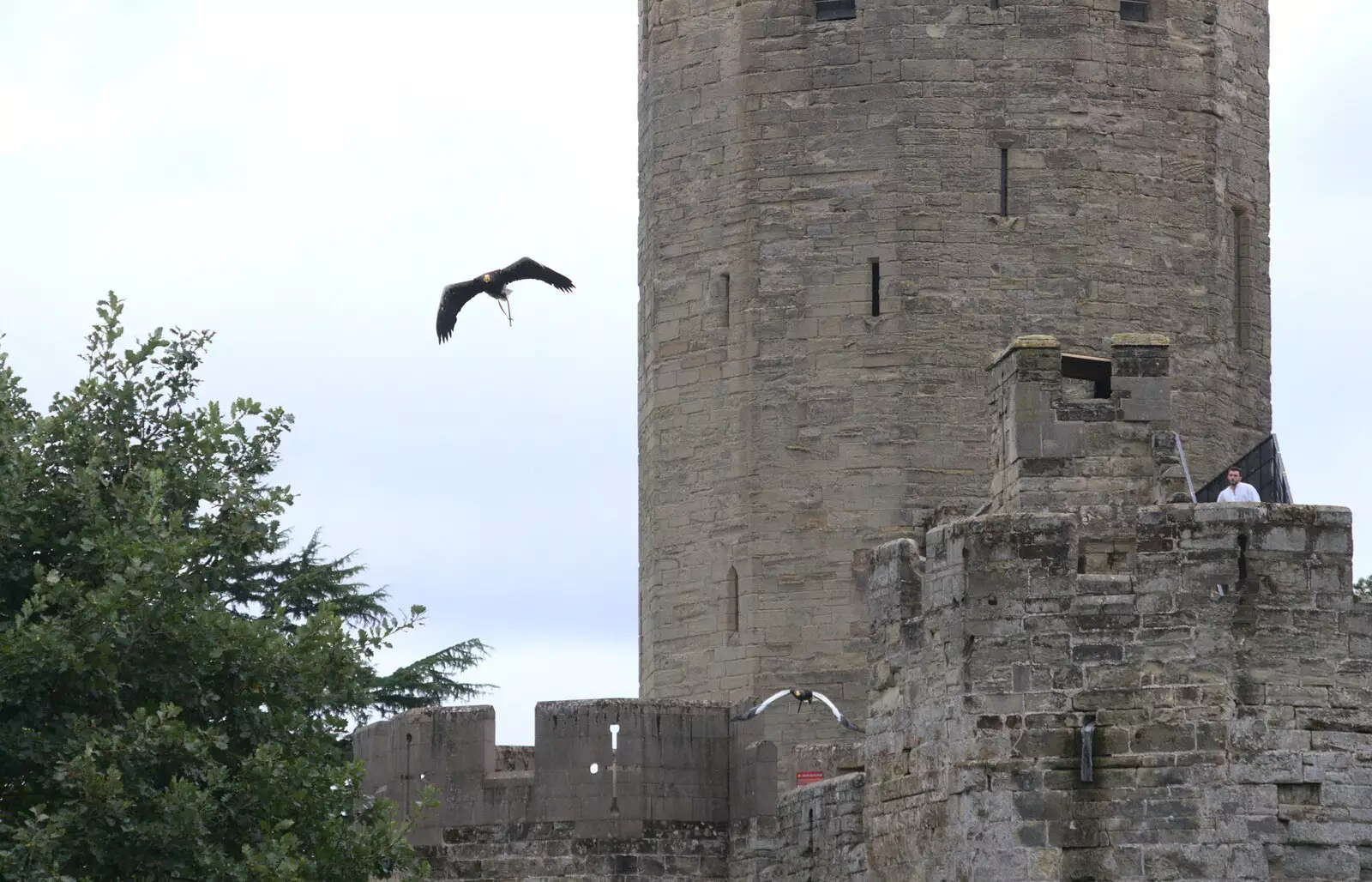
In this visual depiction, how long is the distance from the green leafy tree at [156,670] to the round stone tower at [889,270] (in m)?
6.15

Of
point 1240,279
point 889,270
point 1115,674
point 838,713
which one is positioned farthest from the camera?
point 1240,279

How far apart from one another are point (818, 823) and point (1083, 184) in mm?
7561

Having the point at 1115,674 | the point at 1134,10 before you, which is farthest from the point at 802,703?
the point at 1115,674

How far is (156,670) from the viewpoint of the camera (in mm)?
21812

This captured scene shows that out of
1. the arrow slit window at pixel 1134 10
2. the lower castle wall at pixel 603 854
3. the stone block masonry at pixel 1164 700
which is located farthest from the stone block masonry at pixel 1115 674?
the arrow slit window at pixel 1134 10

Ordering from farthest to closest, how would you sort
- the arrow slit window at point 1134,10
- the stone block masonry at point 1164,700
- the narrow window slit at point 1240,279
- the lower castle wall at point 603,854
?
the narrow window slit at point 1240,279 < the arrow slit window at point 1134,10 < the lower castle wall at point 603,854 < the stone block masonry at point 1164,700

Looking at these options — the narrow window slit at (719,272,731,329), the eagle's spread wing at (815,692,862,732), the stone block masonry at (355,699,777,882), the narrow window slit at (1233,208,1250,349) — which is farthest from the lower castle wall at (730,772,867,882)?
the narrow window slit at (1233,208,1250,349)

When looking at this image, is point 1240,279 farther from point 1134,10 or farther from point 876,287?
point 876,287

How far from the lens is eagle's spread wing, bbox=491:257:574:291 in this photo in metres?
30.8

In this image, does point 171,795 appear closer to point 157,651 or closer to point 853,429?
point 157,651

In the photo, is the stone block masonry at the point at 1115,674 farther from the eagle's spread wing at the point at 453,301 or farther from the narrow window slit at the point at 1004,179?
the eagle's spread wing at the point at 453,301

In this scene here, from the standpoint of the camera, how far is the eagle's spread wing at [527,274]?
101 ft

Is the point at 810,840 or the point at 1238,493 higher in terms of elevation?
the point at 1238,493

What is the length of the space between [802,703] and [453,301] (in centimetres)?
525
